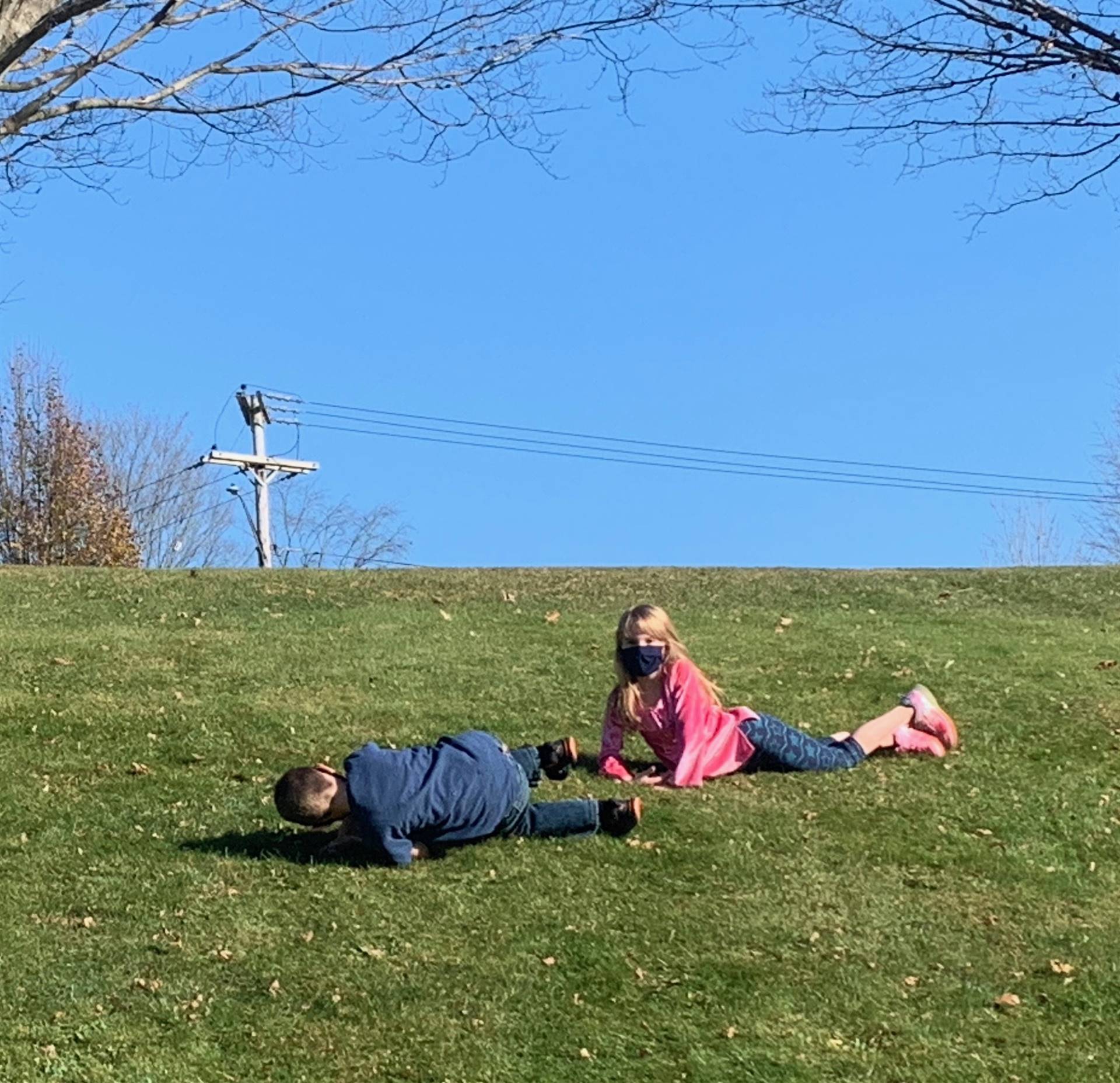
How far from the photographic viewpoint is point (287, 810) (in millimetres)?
5926

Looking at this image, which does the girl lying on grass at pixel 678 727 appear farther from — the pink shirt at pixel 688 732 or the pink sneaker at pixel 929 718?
the pink sneaker at pixel 929 718

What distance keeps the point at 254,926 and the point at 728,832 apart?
7.34 feet

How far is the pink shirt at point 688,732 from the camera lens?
24.0 feet

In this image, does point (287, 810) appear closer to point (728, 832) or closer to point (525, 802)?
point (525, 802)

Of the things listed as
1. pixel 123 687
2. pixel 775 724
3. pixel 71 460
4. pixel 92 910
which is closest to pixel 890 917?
pixel 775 724

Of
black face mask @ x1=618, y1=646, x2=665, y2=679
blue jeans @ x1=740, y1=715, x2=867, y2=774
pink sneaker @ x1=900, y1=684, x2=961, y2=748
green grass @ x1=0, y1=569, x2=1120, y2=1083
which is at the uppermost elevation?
black face mask @ x1=618, y1=646, x2=665, y2=679

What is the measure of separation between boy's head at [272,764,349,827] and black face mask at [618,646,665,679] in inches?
75.3

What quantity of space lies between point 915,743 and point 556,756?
84.4 inches

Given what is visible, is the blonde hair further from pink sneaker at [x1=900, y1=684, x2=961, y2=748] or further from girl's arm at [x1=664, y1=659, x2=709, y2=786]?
pink sneaker at [x1=900, y1=684, x2=961, y2=748]

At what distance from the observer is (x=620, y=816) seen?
6.36 m

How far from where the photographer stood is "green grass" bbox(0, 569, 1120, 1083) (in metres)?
4.48

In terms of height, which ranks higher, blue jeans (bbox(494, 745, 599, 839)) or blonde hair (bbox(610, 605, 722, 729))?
blonde hair (bbox(610, 605, 722, 729))

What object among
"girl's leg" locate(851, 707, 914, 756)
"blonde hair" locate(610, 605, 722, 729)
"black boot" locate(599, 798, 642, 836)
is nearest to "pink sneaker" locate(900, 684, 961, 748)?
"girl's leg" locate(851, 707, 914, 756)

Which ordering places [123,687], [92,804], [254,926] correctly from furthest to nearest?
[123,687]
[92,804]
[254,926]
